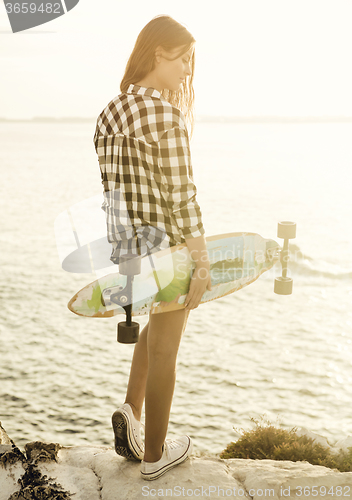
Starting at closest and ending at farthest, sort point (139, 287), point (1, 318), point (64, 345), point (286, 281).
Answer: point (139, 287), point (286, 281), point (64, 345), point (1, 318)

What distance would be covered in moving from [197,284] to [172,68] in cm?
113

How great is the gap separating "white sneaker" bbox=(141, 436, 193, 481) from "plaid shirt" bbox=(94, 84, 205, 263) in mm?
1317

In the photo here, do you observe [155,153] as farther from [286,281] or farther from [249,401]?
[249,401]

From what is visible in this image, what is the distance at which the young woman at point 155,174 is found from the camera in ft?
7.72

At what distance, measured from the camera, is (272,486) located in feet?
10.0

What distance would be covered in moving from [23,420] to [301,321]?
581cm

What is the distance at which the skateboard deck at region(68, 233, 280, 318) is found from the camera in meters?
2.57

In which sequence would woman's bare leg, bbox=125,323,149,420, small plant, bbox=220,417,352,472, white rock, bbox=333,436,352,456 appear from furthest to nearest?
white rock, bbox=333,436,352,456 → small plant, bbox=220,417,352,472 → woman's bare leg, bbox=125,323,149,420

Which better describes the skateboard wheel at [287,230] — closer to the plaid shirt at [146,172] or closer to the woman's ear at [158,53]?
the plaid shirt at [146,172]

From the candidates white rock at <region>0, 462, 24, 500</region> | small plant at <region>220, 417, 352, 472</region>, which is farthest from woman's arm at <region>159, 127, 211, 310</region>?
small plant at <region>220, 417, 352, 472</region>

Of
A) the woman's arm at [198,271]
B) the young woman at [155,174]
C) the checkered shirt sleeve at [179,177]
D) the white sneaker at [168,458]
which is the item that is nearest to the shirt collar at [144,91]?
the young woman at [155,174]

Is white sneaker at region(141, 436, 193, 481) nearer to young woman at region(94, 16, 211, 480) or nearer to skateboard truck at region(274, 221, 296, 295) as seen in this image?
young woman at region(94, 16, 211, 480)

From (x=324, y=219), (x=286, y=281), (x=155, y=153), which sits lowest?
(x=324, y=219)

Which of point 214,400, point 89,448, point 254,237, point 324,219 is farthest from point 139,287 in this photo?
point 324,219
